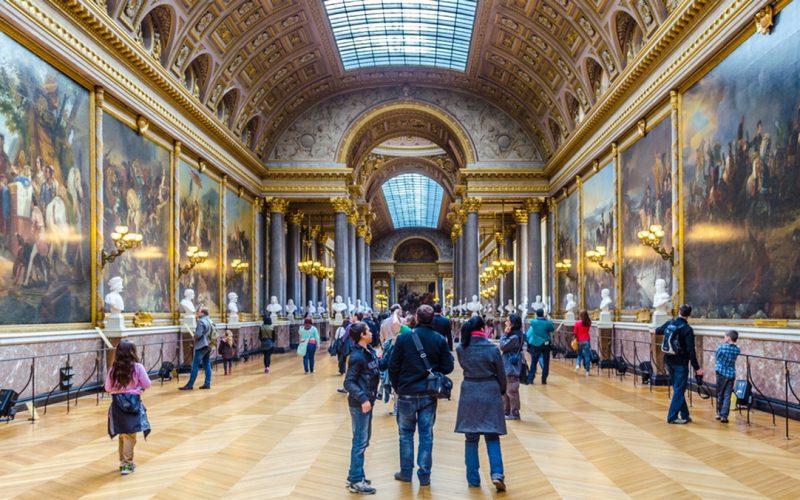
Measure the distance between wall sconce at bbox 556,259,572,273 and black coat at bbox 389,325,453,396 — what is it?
21910 millimetres

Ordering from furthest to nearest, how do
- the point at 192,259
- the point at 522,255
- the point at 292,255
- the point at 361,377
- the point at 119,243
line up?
the point at 292,255
the point at 522,255
the point at 192,259
the point at 119,243
the point at 361,377

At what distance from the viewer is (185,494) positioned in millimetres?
6246

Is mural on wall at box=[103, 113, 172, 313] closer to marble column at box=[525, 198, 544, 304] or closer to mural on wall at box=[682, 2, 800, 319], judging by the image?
mural on wall at box=[682, 2, 800, 319]

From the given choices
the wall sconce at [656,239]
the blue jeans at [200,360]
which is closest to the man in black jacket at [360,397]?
the blue jeans at [200,360]

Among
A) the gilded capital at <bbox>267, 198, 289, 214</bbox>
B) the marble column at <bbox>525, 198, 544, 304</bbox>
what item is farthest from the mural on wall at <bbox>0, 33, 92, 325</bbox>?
the marble column at <bbox>525, 198, 544, 304</bbox>

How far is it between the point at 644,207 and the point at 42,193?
15.1m

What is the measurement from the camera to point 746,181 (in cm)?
1225

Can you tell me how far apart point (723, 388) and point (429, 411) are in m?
5.98

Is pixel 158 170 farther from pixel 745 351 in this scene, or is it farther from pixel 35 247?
pixel 745 351

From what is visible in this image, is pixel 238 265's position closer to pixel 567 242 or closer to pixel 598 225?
pixel 567 242

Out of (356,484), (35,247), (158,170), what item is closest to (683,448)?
(356,484)

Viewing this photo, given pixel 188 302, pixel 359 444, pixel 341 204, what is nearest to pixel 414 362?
pixel 359 444

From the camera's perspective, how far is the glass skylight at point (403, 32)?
85.1ft

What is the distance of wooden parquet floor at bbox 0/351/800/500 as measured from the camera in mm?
6395
